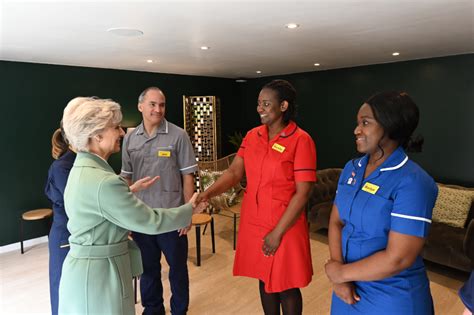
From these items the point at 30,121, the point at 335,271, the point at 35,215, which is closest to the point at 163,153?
the point at 335,271

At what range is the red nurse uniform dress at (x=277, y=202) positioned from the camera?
5.89 ft

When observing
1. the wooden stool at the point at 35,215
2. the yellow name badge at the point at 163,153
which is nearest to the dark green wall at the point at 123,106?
the wooden stool at the point at 35,215

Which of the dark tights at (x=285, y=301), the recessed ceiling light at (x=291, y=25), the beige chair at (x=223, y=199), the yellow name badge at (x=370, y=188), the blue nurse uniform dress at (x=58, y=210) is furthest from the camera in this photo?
the beige chair at (x=223, y=199)

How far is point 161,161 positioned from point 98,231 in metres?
1.03

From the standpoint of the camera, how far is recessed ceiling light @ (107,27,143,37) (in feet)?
9.11

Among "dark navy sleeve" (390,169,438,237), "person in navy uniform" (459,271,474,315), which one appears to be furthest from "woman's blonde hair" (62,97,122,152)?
"person in navy uniform" (459,271,474,315)

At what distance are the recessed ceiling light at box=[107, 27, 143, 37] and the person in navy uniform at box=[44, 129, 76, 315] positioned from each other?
1.07m

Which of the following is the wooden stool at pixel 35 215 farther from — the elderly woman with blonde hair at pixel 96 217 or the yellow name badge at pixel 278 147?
the yellow name badge at pixel 278 147

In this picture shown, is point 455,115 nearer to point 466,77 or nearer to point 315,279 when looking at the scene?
point 466,77

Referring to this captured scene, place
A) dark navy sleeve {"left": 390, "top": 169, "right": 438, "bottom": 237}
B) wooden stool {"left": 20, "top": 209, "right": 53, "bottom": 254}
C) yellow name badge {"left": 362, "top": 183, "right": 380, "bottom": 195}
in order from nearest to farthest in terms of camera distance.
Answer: dark navy sleeve {"left": 390, "top": 169, "right": 438, "bottom": 237}
yellow name badge {"left": 362, "top": 183, "right": 380, "bottom": 195}
wooden stool {"left": 20, "top": 209, "right": 53, "bottom": 254}

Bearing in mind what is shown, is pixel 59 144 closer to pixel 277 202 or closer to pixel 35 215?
pixel 277 202

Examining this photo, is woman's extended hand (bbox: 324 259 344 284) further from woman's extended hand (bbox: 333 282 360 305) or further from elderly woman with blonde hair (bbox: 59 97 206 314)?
elderly woman with blonde hair (bbox: 59 97 206 314)

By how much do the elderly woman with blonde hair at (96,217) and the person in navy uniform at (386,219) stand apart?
32.8 inches

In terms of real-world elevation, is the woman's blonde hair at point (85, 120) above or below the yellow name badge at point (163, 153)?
above
